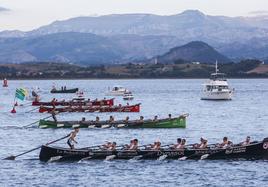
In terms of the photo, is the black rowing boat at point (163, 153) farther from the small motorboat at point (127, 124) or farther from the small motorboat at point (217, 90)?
the small motorboat at point (217, 90)

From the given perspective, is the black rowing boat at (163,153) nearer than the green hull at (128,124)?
Yes

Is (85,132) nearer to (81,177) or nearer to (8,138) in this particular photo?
(8,138)

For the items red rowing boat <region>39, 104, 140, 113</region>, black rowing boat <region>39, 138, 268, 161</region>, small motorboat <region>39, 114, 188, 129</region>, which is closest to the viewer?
black rowing boat <region>39, 138, 268, 161</region>

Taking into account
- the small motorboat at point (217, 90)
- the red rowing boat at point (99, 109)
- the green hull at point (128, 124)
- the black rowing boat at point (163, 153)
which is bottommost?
the black rowing boat at point (163, 153)

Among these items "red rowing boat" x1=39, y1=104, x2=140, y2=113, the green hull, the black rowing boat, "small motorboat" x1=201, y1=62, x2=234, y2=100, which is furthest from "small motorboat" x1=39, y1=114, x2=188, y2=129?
"small motorboat" x1=201, y1=62, x2=234, y2=100

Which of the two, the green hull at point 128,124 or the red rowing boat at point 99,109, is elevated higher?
the red rowing boat at point 99,109

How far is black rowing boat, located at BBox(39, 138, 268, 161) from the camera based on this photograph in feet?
227


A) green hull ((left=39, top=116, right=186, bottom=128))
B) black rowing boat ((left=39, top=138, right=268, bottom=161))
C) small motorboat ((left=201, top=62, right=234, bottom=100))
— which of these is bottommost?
black rowing boat ((left=39, top=138, right=268, bottom=161))

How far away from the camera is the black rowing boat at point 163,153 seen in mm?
69250

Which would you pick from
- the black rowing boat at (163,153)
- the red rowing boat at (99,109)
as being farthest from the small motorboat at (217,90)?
the black rowing boat at (163,153)

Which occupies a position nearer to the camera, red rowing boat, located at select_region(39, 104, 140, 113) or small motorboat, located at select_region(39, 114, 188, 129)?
small motorboat, located at select_region(39, 114, 188, 129)

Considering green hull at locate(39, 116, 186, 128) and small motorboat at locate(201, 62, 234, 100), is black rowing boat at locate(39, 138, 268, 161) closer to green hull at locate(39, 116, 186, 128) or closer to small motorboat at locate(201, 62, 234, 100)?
green hull at locate(39, 116, 186, 128)

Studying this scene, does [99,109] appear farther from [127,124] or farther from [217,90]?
[217,90]

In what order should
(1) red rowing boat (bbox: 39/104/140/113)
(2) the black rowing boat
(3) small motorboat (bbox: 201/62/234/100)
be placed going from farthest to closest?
(3) small motorboat (bbox: 201/62/234/100), (1) red rowing boat (bbox: 39/104/140/113), (2) the black rowing boat
